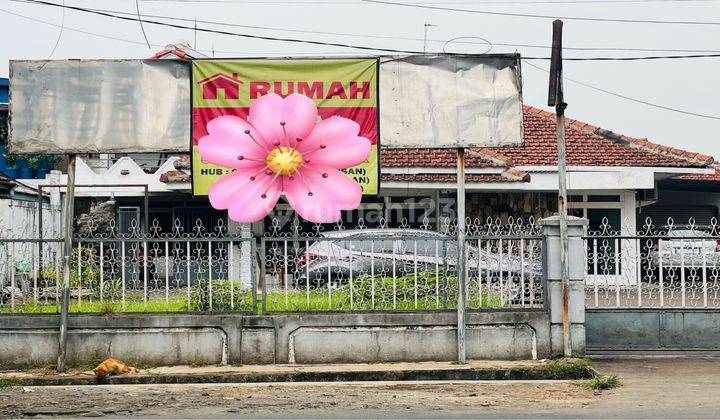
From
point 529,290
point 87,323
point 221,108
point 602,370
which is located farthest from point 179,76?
point 602,370

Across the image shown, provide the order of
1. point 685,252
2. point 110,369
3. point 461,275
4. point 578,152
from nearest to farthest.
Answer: point 110,369, point 461,275, point 685,252, point 578,152

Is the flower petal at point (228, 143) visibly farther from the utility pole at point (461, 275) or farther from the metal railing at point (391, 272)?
the utility pole at point (461, 275)

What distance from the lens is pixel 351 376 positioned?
11.9 m

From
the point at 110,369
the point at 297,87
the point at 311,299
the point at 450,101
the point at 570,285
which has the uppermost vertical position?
the point at 297,87

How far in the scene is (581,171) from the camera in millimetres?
23578

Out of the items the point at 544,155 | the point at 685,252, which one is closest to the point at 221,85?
the point at 685,252

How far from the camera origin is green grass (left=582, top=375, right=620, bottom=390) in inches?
432

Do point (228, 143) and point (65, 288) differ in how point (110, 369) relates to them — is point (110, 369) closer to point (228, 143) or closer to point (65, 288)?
point (65, 288)

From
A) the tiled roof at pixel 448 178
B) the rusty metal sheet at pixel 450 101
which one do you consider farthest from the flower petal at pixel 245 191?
the tiled roof at pixel 448 178

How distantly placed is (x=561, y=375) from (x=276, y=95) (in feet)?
15.9

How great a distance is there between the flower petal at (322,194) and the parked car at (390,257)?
0.42 m

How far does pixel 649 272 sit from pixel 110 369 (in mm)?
6653

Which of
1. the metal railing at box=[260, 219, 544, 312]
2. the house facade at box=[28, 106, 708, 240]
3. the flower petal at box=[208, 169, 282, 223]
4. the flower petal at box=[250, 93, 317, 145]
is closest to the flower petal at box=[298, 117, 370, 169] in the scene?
the flower petal at box=[250, 93, 317, 145]

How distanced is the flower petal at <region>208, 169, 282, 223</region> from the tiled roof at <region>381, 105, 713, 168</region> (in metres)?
9.70
